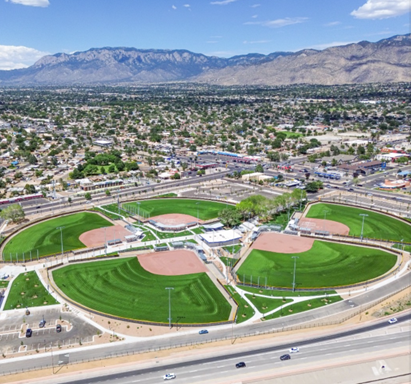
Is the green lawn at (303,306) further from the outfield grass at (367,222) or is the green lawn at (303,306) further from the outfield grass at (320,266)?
the outfield grass at (367,222)

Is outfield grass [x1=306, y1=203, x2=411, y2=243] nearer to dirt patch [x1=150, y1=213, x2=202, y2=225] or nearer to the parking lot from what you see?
dirt patch [x1=150, y1=213, x2=202, y2=225]

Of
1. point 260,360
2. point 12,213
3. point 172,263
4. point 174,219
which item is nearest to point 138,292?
point 172,263

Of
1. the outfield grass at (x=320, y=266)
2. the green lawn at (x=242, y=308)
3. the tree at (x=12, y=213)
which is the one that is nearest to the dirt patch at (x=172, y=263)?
the outfield grass at (x=320, y=266)

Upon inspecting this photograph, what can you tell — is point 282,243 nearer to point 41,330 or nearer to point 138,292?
point 138,292

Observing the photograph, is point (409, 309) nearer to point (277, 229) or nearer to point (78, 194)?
point (277, 229)

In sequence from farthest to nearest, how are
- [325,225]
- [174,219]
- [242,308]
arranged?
1. [174,219]
2. [325,225]
3. [242,308]

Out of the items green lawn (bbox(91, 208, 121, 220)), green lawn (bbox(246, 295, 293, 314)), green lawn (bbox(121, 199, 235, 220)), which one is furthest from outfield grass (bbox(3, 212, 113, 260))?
green lawn (bbox(246, 295, 293, 314))

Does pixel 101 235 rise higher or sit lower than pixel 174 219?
higher
